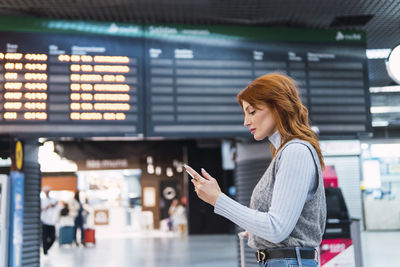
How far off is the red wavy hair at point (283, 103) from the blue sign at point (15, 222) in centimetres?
390

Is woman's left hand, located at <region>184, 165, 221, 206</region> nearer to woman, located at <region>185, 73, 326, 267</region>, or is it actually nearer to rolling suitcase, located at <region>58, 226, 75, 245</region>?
woman, located at <region>185, 73, 326, 267</region>

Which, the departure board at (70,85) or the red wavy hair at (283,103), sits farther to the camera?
the departure board at (70,85)

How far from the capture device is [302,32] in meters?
5.01

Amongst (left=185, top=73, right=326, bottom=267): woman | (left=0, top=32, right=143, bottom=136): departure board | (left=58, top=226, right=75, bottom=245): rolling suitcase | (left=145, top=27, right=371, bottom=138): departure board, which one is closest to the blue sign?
(left=0, top=32, right=143, bottom=136): departure board

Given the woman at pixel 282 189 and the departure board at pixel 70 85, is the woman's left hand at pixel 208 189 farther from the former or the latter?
the departure board at pixel 70 85

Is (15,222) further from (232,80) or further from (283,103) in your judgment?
(283,103)

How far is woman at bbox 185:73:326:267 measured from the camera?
127 centimetres

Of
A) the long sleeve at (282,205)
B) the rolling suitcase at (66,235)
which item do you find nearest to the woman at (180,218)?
the rolling suitcase at (66,235)

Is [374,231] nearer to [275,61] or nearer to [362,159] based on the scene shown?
Answer: [362,159]

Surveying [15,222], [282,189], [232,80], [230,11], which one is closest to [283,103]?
[282,189]

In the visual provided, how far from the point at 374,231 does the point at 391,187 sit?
178 cm

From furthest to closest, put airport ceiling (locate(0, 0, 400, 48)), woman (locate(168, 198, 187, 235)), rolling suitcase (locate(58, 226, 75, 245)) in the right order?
woman (locate(168, 198, 187, 235)) → rolling suitcase (locate(58, 226, 75, 245)) → airport ceiling (locate(0, 0, 400, 48))

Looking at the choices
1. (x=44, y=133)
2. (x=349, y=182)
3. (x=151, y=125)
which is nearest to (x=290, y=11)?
(x=151, y=125)

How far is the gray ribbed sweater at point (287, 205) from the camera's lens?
4.16 ft
